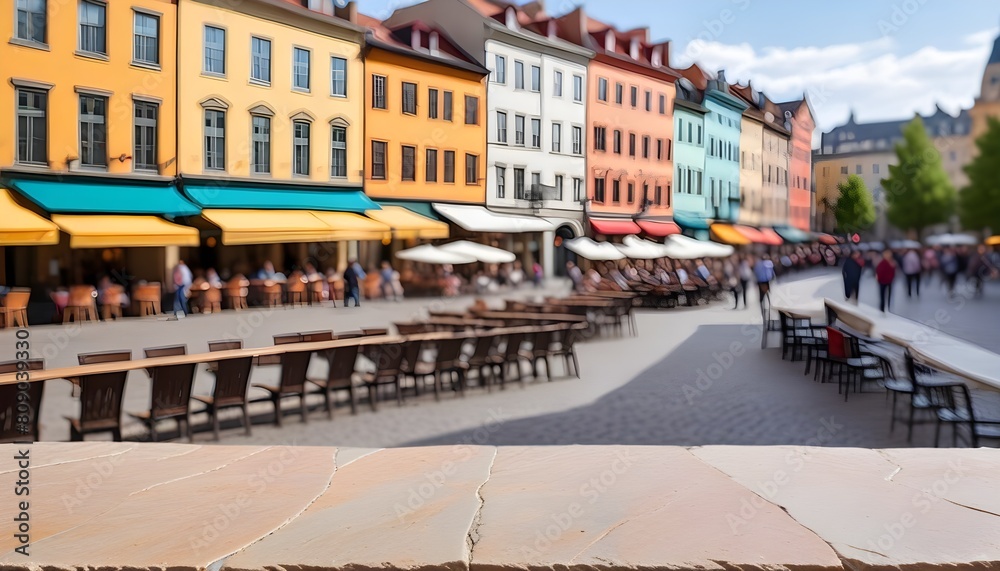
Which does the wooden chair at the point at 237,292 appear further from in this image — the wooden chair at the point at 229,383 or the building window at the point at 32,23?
the building window at the point at 32,23

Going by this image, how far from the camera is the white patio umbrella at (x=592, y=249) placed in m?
5.49

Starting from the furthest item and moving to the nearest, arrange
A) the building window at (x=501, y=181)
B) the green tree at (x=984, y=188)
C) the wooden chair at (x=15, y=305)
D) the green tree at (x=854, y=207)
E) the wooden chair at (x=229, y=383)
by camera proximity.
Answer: the wooden chair at (x=229, y=383) → the building window at (x=501, y=181) → the green tree at (x=854, y=207) → the wooden chair at (x=15, y=305) → the green tree at (x=984, y=188)

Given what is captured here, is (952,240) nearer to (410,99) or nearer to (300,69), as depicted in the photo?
(410,99)

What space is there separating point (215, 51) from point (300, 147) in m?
0.67

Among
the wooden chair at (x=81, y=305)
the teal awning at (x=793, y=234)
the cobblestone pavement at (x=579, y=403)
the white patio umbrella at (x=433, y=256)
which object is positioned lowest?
the cobblestone pavement at (x=579, y=403)

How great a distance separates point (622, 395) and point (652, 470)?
503 cm

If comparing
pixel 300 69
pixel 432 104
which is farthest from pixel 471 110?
pixel 300 69

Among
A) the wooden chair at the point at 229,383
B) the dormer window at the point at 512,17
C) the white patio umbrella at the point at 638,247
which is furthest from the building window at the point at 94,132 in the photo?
the white patio umbrella at the point at 638,247

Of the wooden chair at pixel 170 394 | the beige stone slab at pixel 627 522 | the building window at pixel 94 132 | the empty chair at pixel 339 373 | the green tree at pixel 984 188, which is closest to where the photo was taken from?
the beige stone slab at pixel 627 522

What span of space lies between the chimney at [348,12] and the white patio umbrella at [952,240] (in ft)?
11.7

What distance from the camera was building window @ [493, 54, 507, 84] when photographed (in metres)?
5.36

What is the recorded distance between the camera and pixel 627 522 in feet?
7.99

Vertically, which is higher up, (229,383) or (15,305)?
(15,305)

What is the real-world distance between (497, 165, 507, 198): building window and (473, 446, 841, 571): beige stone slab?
2.32m
